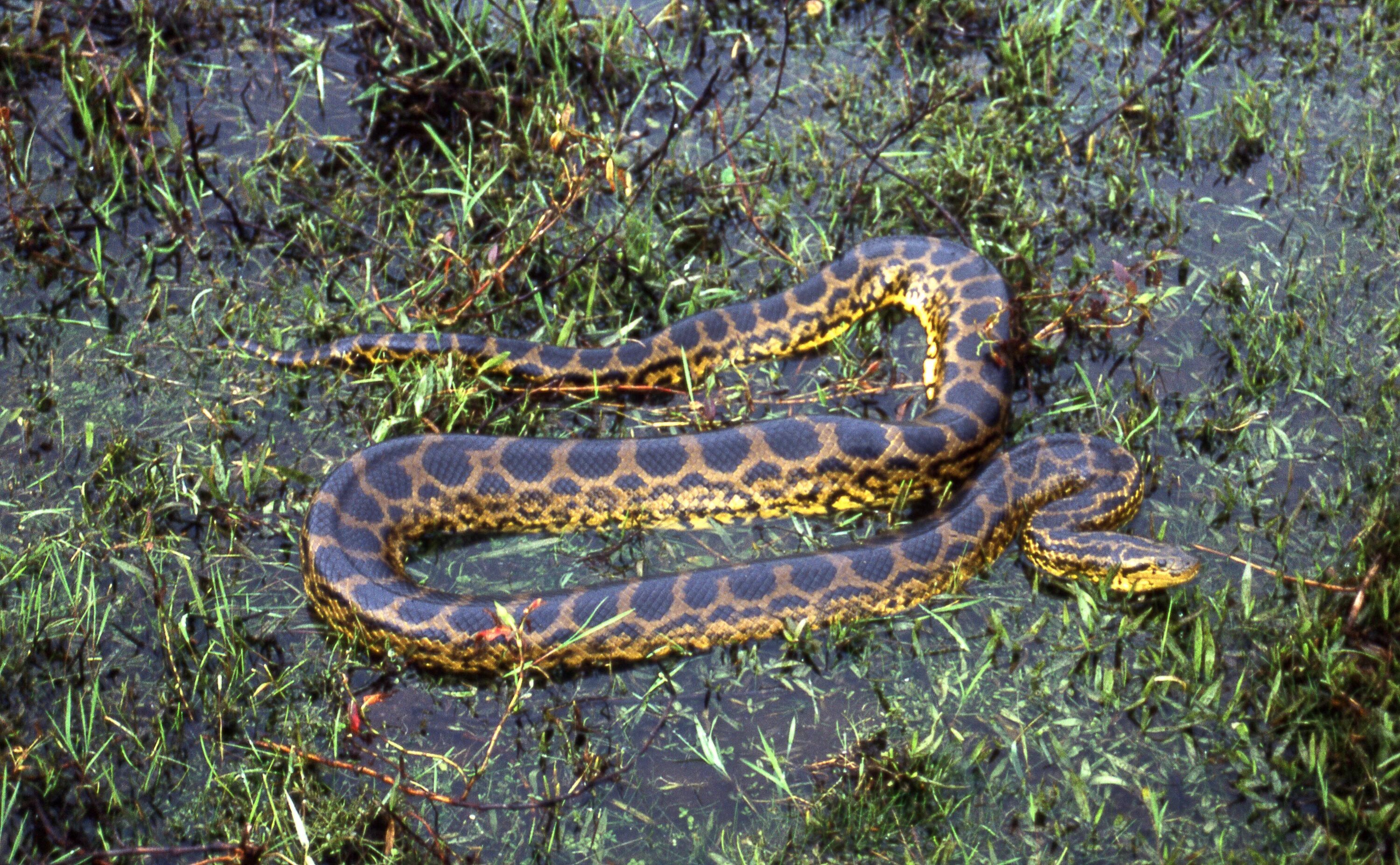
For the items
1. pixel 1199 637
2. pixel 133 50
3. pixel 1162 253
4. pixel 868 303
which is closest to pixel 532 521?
pixel 868 303

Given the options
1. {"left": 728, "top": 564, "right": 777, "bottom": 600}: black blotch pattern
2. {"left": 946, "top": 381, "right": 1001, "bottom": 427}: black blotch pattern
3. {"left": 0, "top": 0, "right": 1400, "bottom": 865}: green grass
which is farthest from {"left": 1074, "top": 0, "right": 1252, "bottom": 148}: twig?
{"left": 728, "top": 564, "right": 777, "bottom": 600}: black blotch pattern

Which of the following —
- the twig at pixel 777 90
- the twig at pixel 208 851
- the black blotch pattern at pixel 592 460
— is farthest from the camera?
the twig at pixel 777 90

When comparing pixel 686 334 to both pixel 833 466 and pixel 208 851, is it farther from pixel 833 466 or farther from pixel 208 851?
pixel 208 851

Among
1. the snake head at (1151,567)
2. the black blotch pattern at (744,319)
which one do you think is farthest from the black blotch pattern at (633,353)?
the snake head at (1151,567)

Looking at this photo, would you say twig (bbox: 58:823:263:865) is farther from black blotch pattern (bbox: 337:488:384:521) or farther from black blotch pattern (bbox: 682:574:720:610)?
black blotch pattern (bbox: 682:574:720:610)

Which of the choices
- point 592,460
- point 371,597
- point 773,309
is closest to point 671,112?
point 773,309

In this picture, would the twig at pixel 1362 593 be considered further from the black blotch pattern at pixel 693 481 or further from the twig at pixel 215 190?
the twig at pixel 215 190

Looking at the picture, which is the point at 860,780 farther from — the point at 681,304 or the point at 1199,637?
the point at 681,304
